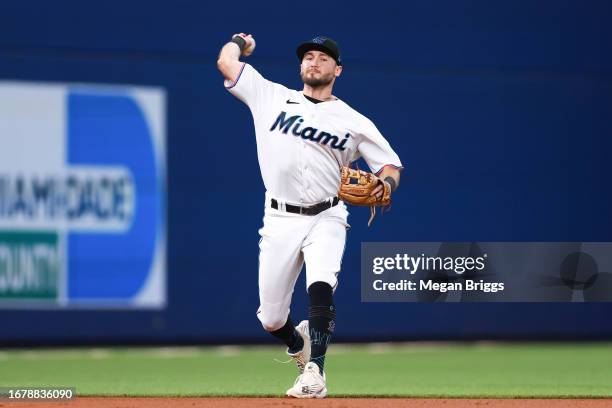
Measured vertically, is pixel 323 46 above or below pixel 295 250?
above

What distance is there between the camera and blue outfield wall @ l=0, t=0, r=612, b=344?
9883 mm

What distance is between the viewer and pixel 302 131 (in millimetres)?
5949

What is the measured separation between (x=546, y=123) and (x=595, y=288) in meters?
1.69

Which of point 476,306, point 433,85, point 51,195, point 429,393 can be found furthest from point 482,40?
point 429,393

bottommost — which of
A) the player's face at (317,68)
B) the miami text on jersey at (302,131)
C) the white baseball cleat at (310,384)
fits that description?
the white baseball cleat at (310,384)

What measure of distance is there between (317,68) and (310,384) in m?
1.54

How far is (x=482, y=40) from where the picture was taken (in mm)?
10914

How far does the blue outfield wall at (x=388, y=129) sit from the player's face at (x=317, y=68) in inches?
163

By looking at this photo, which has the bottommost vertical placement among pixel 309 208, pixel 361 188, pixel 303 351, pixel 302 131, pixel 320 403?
pixel 320 403

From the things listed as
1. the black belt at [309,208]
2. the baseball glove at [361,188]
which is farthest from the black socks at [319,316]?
the baseball glove at [361,188]

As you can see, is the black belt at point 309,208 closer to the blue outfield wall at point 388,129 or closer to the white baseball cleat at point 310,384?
the white baseball cleat at point 310,384

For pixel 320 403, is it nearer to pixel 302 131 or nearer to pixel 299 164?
pixel 299 164

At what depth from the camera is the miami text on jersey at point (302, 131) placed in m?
5.95

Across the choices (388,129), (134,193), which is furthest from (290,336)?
(388,129)
